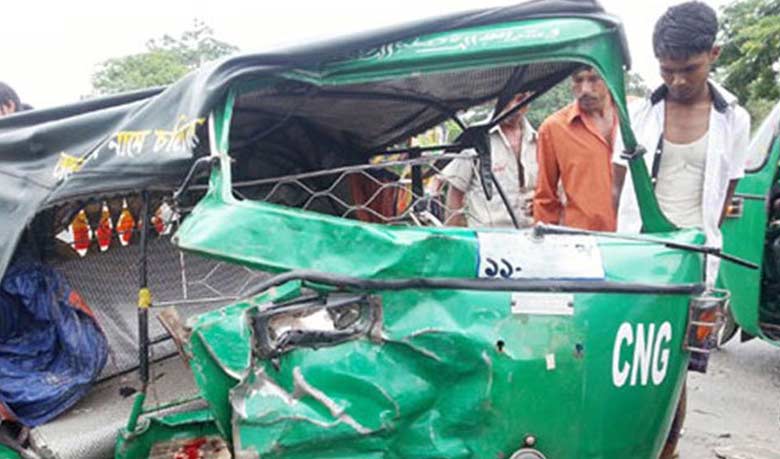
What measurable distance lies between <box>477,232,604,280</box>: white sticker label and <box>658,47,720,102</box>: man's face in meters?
1.11

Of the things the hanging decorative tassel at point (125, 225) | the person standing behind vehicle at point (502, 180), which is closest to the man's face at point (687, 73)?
the person standing behind vehicle at point (502, 180)

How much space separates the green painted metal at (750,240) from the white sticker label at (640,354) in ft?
8.93

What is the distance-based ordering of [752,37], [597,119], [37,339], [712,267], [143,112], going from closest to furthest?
1. [143,112]
2. [712,267]
3. [37,339]
4. [597,119]
5. [752,37]

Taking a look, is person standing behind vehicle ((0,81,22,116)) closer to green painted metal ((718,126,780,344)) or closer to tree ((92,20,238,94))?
green painted metal ((718,126,780,344))

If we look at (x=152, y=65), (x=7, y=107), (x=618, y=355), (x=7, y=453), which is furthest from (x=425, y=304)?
(x=152, y=65)

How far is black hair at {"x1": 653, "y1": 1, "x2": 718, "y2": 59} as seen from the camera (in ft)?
8.96

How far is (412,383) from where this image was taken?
1.94 metres

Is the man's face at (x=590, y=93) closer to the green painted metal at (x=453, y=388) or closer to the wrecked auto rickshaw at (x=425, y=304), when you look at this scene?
the wrecked auto rickshaw at (x=425, y=304)

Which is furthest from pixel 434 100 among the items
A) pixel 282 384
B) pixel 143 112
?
pixel 282 384

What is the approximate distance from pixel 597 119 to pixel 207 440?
2336 millimetres

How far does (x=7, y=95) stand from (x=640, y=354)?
4.10m

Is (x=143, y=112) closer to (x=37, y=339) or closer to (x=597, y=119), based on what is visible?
(x=37, y=339)

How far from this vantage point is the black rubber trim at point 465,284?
6.26 ft

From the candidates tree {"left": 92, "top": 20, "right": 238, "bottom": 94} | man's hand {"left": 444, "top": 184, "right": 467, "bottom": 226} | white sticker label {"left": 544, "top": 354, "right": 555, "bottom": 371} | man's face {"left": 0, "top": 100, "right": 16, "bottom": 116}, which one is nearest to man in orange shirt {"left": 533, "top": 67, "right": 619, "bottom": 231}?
man's hand {"left": 444, "top": 184, "right": 467, "bottom": 226}
